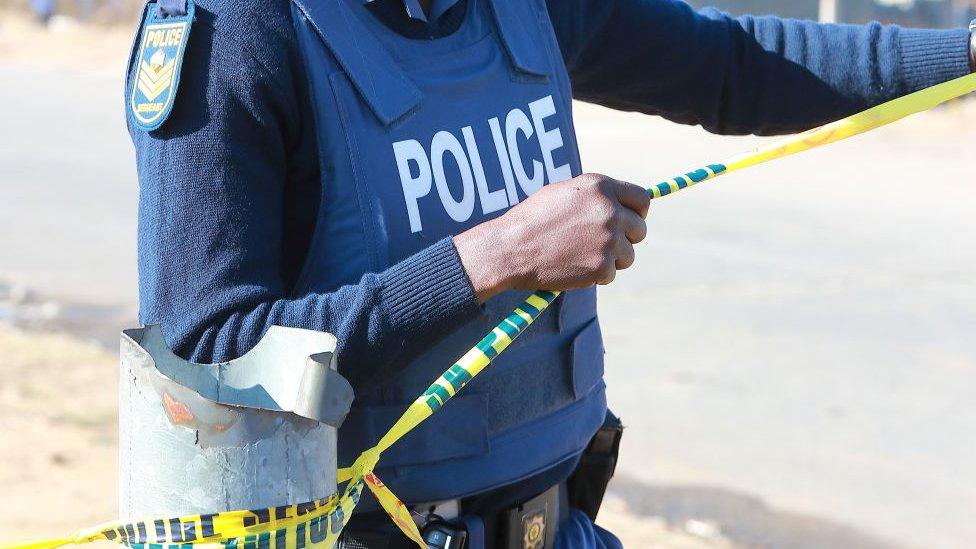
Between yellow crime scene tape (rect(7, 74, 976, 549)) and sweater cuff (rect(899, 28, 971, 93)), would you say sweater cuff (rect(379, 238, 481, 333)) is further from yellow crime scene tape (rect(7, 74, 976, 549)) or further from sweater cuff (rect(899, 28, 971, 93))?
sweater cuff (rect(899, 28, 971, 93))

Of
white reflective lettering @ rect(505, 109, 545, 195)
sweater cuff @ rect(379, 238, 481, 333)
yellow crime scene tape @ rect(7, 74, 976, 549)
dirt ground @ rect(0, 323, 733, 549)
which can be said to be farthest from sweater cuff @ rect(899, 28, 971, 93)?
dirt ground @ rect(0, 323, 733, 549)

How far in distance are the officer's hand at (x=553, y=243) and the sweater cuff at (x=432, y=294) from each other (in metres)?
0.01

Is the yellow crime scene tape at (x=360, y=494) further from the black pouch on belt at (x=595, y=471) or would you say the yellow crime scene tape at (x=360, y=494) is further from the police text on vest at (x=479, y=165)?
the black pouch on belt at (x=595, y=471)

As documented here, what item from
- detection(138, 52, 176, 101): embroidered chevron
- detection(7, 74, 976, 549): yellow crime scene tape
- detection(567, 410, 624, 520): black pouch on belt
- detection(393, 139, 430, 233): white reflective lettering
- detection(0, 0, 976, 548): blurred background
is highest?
detection(138, 52, 176, 101): embroidered chevron

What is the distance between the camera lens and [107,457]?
176 inches

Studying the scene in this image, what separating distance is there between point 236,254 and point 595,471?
31.7 inches

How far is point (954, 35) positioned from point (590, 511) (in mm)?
973

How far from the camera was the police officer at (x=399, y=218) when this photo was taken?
4.91 ft

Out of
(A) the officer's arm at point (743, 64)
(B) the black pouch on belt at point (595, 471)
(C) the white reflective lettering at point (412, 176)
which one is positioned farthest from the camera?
(A) the officer's arm at point (743, 64)

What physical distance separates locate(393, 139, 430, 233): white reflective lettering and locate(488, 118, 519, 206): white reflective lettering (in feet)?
0.42

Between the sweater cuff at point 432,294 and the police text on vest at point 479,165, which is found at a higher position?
the police text on vest at point 479,165

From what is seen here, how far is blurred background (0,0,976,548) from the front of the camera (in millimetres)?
4352

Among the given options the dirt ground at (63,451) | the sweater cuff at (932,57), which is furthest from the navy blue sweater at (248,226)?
the dirt ground at (63,451)

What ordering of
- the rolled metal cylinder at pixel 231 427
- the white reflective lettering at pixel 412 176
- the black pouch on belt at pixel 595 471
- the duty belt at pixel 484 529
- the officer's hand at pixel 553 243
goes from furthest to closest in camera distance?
the black pouch on belt at pixel 595 471, the duty belt at pixel 484 529, the white reflective lettering at pixel 412 176, the officer's hand at pixel 553 243, the rolled metal cylinder at pixel 231 427
